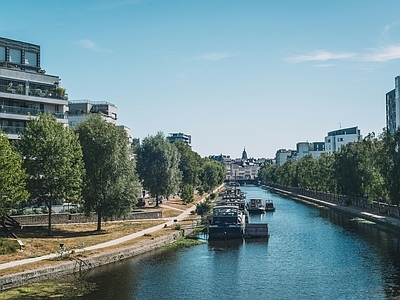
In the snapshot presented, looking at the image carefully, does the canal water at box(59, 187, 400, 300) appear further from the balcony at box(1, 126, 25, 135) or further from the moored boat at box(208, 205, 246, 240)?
the balcony at box(1, 126, 25, 135)

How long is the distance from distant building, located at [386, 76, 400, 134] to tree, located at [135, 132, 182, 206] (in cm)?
7846

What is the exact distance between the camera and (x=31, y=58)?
78.0 metres

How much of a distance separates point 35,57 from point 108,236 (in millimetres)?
35248

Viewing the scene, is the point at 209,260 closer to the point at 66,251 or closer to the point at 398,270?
the point at 66,251

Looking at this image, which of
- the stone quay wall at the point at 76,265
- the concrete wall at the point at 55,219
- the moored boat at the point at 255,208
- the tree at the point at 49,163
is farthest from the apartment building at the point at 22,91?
the moored boat at the point at 255,208

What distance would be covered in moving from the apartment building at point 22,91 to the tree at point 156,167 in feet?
105

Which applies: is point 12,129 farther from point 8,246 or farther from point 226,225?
point 226,225

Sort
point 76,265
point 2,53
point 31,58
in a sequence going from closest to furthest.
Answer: point 76,265, point 2,53, point 31,58

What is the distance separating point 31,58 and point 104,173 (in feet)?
91.2

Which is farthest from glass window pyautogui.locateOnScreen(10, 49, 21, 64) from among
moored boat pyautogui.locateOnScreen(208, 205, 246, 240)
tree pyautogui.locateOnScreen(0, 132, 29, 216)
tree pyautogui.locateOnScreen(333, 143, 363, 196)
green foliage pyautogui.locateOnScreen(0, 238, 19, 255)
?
tree pyautogui.locateOnScreen(333, 143, 363, 196)

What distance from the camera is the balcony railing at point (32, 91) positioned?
64.3 meters

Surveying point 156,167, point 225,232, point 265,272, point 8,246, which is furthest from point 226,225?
point 156,167

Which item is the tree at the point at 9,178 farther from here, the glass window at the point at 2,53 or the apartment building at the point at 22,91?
the glass window at the point at 2,53

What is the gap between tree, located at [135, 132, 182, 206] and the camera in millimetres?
101625
